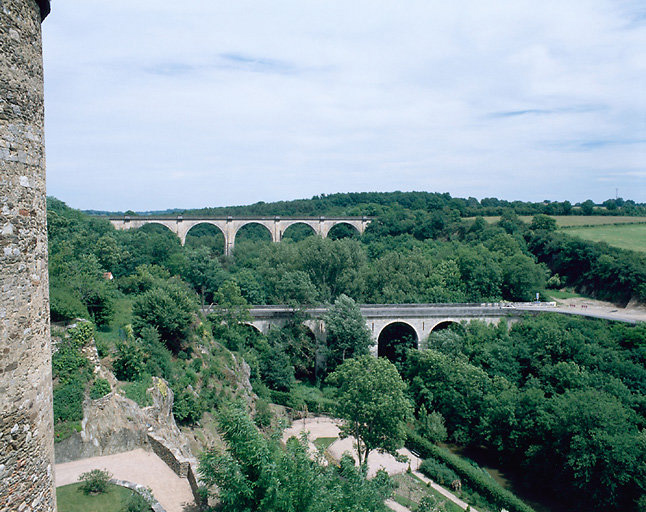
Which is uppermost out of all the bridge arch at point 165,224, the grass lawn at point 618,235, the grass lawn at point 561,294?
the grass lawn at point 618,235

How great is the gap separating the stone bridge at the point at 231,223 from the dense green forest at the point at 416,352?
1107cm

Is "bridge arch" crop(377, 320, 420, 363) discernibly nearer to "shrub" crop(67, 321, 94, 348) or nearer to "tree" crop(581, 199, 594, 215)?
"shrub" crop(67, 321, 94, 348)

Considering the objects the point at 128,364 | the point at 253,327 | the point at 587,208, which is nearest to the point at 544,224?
the point at 587,208

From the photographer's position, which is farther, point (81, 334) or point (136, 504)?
point (81, 334)

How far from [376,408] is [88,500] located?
39.4 ft

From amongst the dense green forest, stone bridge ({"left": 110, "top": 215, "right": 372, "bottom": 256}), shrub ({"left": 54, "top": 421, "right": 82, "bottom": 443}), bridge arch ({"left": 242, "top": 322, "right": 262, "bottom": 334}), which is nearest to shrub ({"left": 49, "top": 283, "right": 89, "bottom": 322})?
the dense green forest

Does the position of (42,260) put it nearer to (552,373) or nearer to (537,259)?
(552,373)

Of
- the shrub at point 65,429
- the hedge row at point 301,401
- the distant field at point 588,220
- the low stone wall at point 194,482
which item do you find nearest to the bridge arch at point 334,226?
A: the distant field at point 588,220

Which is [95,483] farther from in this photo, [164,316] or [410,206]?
[410,206]

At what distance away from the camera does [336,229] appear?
77188mm

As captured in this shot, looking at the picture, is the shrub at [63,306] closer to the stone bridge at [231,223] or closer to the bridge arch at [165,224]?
the stone bridge at [231,223]

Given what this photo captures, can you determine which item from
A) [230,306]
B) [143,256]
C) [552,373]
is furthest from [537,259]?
[143,256]

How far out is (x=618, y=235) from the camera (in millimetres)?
55719

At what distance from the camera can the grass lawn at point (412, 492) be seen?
835 inches
